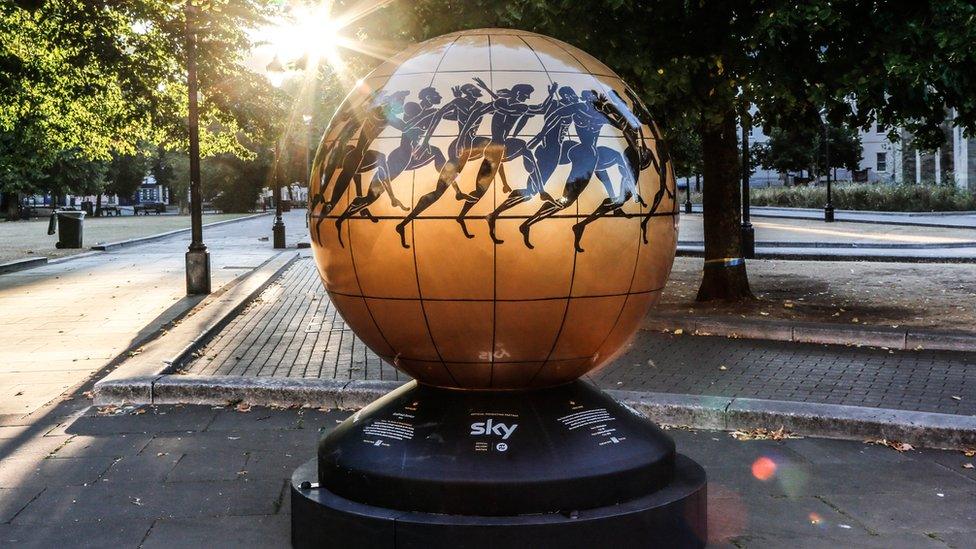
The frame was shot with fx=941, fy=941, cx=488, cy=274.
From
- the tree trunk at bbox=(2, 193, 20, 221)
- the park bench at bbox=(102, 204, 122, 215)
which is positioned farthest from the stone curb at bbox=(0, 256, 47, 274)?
the park bench at bbox=(102, 204, 122, 215)

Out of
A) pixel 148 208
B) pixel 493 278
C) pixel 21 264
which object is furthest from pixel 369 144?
pixel 148 208

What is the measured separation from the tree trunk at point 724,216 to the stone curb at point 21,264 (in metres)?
16.0

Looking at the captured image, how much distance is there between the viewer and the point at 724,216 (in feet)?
43.5

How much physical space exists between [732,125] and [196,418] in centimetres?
880

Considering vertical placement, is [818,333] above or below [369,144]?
below

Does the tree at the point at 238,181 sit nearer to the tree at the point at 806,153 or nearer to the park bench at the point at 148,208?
the park bench at the point at 148,208

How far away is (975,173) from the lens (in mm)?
48906

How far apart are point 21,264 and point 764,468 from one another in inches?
816

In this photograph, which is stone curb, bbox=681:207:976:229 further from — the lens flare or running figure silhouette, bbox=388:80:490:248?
running figure silhouette, bbox=388:80:490:248

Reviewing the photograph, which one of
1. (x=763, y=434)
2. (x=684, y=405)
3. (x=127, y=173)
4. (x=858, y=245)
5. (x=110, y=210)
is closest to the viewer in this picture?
(x=763, y=434)

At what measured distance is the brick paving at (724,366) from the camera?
802cm

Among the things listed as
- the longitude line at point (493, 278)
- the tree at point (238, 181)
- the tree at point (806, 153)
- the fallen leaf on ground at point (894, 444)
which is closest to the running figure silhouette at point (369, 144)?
the longitude line at point (493, 278)

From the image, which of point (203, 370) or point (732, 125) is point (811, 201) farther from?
point (203, 370)

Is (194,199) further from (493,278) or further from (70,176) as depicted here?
(70,176)
